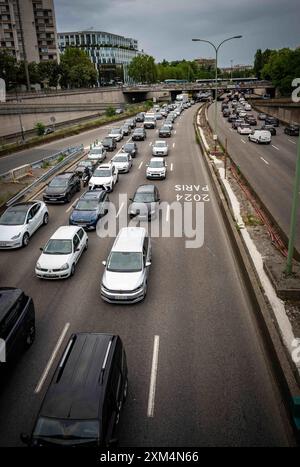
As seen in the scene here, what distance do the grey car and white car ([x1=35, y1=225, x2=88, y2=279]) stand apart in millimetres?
4749

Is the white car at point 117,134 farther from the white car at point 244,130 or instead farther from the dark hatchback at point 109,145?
the white car at point 244,130

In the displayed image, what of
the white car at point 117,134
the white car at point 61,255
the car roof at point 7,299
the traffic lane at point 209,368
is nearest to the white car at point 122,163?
the white car at point 117,134

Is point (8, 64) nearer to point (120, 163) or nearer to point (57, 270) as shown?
point (120, 163)

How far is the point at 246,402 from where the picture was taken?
917 cm

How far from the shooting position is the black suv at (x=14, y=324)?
9875 mm

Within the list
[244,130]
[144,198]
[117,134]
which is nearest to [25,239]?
[144,198]

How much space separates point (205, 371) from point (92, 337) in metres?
3.41

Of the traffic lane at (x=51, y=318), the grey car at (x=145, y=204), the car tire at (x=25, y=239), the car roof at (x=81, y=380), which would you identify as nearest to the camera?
the car roof at (x=81, y=380)

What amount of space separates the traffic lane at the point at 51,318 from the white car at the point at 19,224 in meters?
0.50

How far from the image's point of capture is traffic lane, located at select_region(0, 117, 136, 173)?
3775 centimetres

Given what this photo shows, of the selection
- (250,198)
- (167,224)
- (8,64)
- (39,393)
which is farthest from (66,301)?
(8,64)

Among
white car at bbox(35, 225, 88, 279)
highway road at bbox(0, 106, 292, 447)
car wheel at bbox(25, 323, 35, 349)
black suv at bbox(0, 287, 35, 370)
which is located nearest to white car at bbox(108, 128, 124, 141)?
highway road at bbox(0, 106, 292, 447)

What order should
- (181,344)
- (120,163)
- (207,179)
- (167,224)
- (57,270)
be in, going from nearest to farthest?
(181,344)
(57,270)
(167,224)
(207,179)
(120,163)

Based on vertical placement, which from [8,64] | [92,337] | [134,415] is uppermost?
[8,64]
